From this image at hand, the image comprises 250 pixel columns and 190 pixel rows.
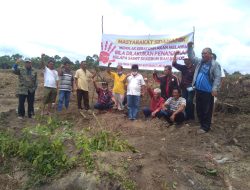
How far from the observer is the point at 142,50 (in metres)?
11.0

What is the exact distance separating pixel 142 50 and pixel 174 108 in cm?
281

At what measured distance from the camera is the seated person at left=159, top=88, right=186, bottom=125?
866 centimetres

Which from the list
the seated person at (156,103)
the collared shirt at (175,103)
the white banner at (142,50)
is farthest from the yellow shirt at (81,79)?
the collared shirt at (175,103)

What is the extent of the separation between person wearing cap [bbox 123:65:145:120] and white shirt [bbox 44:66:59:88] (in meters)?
2.14

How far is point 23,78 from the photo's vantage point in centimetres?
973

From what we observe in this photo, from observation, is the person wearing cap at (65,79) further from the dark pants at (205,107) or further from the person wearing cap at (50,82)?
the dark pants at (205,107)

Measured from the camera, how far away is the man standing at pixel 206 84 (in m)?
7.66

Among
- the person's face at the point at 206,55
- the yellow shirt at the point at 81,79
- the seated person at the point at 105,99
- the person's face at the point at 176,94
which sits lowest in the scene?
the seated person at the point at 105,99

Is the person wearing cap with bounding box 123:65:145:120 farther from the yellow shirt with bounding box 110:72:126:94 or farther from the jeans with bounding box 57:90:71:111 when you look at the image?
the jeans with bounding box 57:90:71:111

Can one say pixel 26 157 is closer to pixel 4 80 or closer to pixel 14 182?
pixel 14 182

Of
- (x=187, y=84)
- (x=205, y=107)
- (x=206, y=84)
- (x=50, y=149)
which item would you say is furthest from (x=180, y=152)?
(x=187, y=84)

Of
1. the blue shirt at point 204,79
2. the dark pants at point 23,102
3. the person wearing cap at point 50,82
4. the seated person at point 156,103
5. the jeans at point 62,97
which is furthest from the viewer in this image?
the jeans at point 62,97

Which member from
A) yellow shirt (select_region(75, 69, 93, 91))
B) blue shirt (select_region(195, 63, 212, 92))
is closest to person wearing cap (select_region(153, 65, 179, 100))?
blue shirt (select_region(195, 63, 212, 92))

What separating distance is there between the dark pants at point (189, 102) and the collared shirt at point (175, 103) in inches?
8.3
